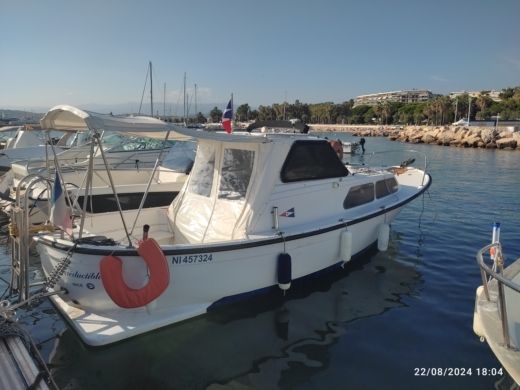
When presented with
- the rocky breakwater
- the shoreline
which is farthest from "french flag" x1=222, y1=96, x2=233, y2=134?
the rocky breakwater

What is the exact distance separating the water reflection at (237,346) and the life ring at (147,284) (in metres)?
0.69

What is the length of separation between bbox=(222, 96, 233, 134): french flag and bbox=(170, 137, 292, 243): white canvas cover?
488 mm

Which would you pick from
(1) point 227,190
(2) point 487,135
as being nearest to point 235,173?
(1) point 227,190

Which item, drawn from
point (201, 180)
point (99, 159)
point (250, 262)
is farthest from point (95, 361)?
point (99, 159)

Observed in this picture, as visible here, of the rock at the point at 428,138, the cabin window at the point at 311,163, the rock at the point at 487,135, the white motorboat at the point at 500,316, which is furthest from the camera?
the rock at the point at 428,138

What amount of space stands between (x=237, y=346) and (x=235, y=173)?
2709 millimetres

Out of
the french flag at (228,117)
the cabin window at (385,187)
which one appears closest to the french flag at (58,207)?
the french flag at (228,117)

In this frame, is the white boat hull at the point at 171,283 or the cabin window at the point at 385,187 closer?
the white boat hull at the point at 171,283

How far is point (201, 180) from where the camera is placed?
740cm

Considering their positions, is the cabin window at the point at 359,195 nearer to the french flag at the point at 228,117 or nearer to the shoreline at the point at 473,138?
the french flag at the point at 228,117

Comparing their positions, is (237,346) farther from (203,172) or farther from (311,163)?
(311,163)

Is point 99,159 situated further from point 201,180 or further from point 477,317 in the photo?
point 477,317

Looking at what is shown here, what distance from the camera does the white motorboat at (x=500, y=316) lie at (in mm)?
3895

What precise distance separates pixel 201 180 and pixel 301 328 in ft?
9.96
